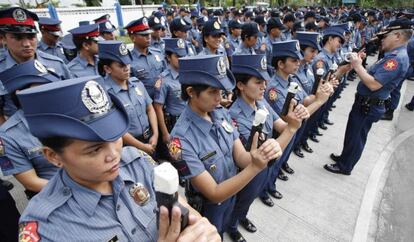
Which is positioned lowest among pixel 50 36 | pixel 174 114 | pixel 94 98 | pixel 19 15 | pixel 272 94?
pixel 174 114

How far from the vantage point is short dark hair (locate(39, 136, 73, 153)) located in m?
1.09

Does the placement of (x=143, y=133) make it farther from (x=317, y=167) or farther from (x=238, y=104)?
(x=317, y=167)

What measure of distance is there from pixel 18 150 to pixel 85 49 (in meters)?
2.42

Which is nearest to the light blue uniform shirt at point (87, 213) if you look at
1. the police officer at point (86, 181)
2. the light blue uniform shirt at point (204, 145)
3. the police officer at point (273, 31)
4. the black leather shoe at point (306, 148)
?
the police officer at point (86, 181)

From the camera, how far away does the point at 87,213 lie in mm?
1234

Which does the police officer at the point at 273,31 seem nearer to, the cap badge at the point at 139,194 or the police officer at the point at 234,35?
the police officer at the point at 234,35

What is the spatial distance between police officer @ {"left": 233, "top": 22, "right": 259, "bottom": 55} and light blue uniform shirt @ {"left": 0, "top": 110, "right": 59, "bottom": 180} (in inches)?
174

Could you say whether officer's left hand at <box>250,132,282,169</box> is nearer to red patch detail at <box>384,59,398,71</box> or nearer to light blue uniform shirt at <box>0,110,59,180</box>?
light blue uniform shirt at <box>0,110,59,180</box>

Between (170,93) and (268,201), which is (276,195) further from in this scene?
(170,93)

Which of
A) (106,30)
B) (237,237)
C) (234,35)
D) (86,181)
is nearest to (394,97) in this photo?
(234,35)

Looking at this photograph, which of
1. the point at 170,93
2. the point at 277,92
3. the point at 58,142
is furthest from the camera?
the point at 170,93

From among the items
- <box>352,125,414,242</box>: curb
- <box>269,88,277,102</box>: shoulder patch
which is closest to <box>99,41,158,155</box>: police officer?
<box>269,88,277,102</box>: shoulder patch

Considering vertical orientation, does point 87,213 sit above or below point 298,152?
above

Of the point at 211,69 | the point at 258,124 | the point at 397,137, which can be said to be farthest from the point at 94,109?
the point at 397,137
